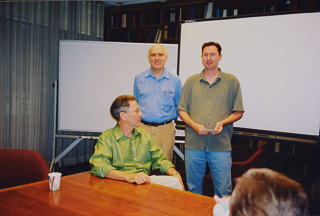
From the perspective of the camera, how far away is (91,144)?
538 centimetres

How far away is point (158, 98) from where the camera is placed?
9.78 ft

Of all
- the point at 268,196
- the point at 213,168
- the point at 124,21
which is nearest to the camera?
A: the point at 268,196

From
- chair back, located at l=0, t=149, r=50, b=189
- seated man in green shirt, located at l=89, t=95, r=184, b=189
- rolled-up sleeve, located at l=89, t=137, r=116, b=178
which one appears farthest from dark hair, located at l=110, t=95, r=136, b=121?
chair back, located at l=0, t=149, r=50, b=189

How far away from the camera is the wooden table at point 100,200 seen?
3.93 ft

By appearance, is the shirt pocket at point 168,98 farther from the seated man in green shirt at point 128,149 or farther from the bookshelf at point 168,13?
the bookshelf at point 168,13

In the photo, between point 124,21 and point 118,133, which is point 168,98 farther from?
point 124,21

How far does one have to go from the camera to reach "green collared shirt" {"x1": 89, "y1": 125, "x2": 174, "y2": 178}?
1.89 meters

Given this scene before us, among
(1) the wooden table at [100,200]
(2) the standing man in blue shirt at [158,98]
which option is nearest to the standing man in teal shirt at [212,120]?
(2) the standing man in blue shirt at [158,98]

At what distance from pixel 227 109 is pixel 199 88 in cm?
33

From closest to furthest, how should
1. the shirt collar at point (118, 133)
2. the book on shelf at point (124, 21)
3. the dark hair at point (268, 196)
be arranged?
1. the dark hair at point (268, 196)
2. the shirt collar at point (118, 133)
3. the book on shelf at point (124, 21)

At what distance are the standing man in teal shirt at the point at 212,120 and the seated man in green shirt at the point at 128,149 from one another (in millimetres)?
585

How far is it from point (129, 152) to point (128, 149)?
0.9 inches

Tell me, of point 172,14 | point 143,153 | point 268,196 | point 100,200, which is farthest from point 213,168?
point 172,14

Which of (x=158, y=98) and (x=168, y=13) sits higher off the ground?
(x=168, y=13)
